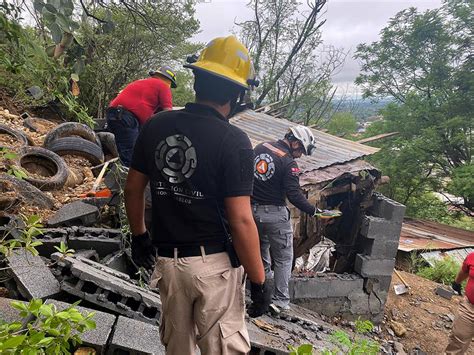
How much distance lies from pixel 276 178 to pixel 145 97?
2221mm

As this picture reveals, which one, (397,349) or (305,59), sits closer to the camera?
(397,349)

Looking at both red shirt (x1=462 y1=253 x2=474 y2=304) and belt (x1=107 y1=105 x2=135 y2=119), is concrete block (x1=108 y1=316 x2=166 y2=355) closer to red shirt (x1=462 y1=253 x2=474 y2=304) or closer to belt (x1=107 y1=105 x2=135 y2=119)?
belt (x1=107 y1=105 x2=135 y2=119)

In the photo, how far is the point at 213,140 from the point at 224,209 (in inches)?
14.9

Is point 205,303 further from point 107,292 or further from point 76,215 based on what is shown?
point 76,215

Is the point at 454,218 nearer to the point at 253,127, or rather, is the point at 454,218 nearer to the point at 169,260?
the point at 253,127

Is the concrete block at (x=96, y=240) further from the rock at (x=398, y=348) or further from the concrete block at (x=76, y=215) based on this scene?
the rock at (x=398, y=348)

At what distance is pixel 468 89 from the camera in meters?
15.6

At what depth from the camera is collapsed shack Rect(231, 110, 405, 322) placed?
17.5ft

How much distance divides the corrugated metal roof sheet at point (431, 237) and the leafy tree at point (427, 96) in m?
1.91

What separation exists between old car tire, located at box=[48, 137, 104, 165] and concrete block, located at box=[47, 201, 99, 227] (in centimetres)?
241

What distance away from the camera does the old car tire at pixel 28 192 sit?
14.0 ft

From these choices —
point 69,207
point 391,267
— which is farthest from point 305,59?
point 69,207

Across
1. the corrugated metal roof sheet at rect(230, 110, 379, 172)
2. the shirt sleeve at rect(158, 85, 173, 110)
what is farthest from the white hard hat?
the shirt sleeve at rect(158, 85, 173, 110)

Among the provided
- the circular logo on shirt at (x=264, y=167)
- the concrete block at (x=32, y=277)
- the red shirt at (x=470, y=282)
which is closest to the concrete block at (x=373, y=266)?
the red shirt at (x=470, y=282)
